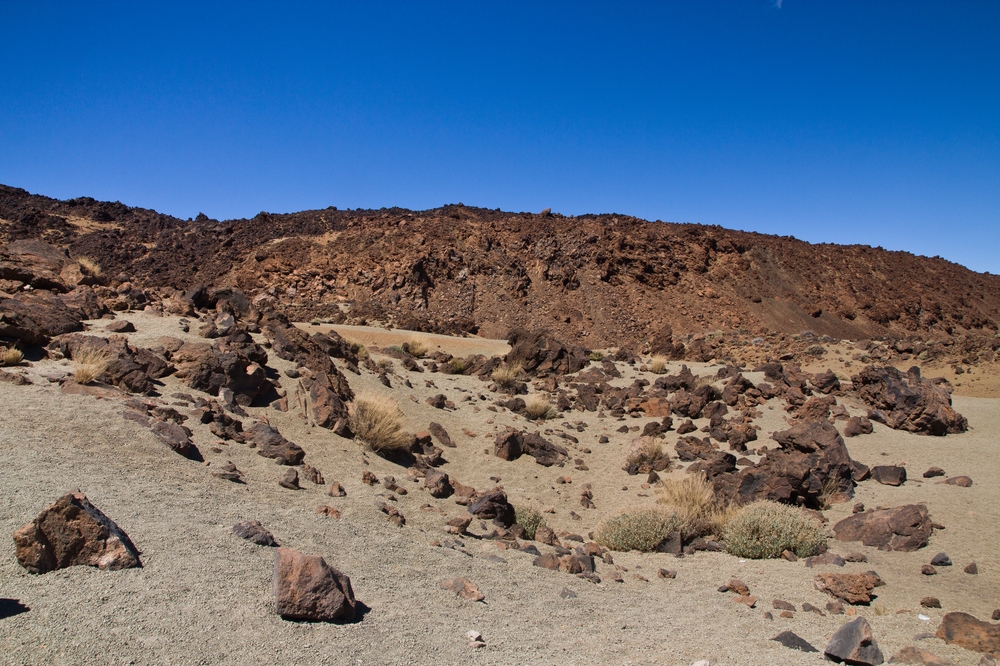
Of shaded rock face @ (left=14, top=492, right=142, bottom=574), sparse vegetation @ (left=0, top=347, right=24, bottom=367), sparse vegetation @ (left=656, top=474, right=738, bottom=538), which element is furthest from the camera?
sparse vegetation @ (left=0, top=347, right=24, bottom=367)

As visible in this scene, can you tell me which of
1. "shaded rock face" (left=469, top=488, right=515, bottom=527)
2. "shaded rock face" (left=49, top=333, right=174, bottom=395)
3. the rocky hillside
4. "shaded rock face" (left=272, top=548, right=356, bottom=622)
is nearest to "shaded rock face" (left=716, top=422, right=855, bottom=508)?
"shaded rock face" (left=469, top=488, right=515, bottom=527)

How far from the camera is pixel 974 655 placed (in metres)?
4.09

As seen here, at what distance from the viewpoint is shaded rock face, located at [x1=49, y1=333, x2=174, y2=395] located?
8.22 m

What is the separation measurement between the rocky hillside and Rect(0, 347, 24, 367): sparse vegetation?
1953cm

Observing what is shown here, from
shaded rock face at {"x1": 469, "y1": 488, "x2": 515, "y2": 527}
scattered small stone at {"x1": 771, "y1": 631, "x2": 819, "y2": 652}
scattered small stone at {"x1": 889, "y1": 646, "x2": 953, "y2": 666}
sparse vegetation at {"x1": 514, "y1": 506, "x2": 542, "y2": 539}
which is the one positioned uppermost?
scattered small stone at {"x1": 889, "y1": 646, "x2": 953, "y2": 666}

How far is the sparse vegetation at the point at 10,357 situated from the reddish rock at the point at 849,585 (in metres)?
9.82

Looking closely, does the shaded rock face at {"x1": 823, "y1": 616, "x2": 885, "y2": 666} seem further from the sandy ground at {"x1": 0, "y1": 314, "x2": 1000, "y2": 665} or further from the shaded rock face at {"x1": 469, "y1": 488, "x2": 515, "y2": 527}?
the shaded rock face at {"x1": 469, "y1": 488, "x2": 515, "y2": 527}

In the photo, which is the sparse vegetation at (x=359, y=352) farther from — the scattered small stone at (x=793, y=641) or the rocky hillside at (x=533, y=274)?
the rocky hillside at (x=533, y=274)

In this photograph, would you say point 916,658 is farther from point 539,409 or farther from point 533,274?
point 533,274

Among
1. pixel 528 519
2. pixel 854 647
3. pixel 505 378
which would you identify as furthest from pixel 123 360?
pixel 854 647

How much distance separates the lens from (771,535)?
6.67 m

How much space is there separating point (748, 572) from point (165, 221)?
51732 mm

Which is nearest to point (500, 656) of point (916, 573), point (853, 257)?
point (916, 573)

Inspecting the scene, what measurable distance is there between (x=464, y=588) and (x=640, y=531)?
9.90 ft
